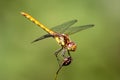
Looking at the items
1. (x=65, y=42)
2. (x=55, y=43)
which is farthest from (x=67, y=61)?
(x=55, y=43)

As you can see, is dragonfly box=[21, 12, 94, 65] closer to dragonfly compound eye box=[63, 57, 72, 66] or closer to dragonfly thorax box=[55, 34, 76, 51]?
dragonfly thorax box=[55, 34, 76, 51]

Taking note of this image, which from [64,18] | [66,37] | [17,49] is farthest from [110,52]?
[66,37]

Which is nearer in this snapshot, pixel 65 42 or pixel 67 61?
Answer: pixel 67 61

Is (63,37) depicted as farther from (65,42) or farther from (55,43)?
(55,43)

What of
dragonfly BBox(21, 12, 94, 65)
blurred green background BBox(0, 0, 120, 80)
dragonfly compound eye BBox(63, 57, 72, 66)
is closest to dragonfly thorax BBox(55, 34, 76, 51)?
dragonfly BBox(21, 12, 94, 65)

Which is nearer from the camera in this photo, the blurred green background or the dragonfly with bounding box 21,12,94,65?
the dragonfly with bounding box 21,12,94,65

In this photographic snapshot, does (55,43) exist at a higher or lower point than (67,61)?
lower

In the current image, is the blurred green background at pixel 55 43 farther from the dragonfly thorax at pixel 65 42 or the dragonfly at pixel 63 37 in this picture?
the dragonfly thorax at pixel 65 42

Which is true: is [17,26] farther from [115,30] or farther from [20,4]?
[115,30]

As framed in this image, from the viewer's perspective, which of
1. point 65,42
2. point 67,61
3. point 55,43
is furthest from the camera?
point 55,43
